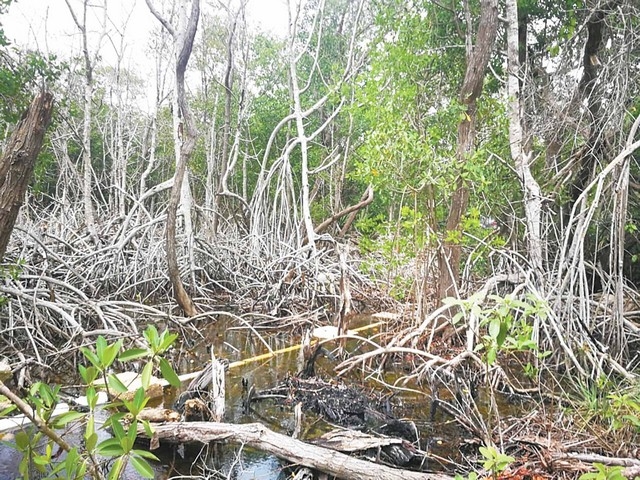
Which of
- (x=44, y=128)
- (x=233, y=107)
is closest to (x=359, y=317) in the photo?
(x=44, y=128)

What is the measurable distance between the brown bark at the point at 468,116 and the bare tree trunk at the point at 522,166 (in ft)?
0.52

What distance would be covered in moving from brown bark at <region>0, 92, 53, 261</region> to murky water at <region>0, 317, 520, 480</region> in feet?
3.83

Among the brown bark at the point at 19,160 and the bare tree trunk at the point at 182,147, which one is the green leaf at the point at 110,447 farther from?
the bare tree trunk at the point at 182,147

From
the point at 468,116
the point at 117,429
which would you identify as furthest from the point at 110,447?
the point at 468,116

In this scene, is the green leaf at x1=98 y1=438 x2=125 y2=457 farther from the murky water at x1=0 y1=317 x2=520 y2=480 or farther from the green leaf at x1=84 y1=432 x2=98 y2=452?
the murky water at x1=0 y1=317 x2=520 y2=480

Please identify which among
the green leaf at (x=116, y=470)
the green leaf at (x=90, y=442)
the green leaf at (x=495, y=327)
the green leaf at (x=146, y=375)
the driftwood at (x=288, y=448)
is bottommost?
the driftwood at (x=288, y=448)

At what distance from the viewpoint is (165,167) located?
52.0ft

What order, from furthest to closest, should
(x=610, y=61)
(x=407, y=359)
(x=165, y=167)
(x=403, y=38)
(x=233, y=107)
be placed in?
(x=165, y=167) → (x=233, y=107) → (x=403, y=38) → (x=407, y=359) → (x=610, y=61)

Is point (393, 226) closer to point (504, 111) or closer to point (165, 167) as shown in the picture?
point (504, 111)

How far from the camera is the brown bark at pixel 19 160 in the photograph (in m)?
1.97

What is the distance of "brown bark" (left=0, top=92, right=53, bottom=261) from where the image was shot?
197cm

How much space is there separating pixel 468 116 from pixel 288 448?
9.87 feet


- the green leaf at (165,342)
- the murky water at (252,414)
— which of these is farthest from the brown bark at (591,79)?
the green leaf at (165,342)

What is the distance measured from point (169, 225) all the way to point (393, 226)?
2.18 metres
